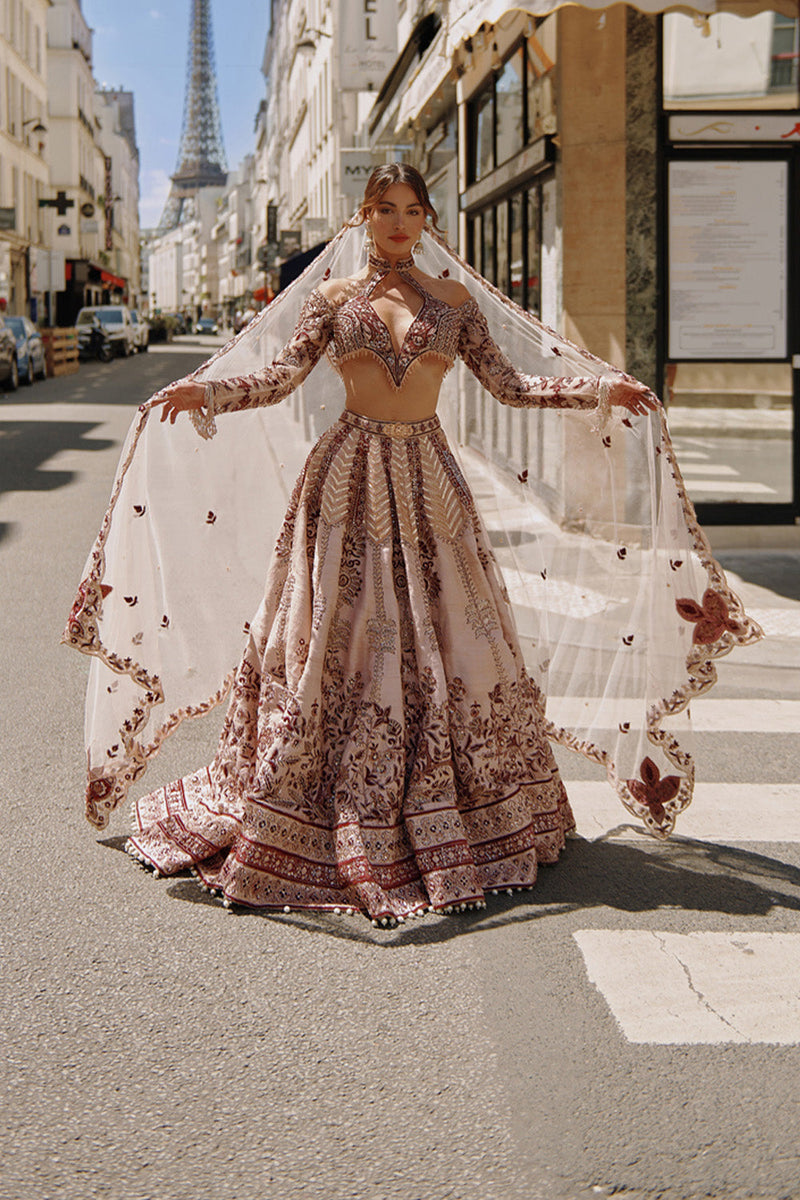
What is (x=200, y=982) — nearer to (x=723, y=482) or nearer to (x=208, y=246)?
(x=723, y=482)

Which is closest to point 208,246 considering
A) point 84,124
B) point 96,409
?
point 84,124

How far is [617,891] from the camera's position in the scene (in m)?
4.35

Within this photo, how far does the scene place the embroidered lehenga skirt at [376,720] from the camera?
166 inches

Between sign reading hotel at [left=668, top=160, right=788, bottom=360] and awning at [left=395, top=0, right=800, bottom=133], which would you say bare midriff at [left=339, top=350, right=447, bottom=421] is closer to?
awning at [left=395, top=0, right=800, bottom=133]

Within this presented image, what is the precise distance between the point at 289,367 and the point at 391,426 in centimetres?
36

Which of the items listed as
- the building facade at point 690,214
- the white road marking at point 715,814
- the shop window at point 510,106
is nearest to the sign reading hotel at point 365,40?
the shop window at point 510,106

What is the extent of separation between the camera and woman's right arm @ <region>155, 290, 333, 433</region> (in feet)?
14.5

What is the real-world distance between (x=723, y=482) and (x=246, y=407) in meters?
6.90

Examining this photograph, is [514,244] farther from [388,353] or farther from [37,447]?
[388,353]

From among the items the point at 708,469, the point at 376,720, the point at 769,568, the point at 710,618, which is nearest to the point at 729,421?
the point at 708,469

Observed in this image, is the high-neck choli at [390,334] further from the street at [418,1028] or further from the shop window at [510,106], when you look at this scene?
the shop window at [510,106]

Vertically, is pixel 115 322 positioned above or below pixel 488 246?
above

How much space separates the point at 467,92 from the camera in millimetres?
15508

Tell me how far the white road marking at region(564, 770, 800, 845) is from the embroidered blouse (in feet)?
4.59
